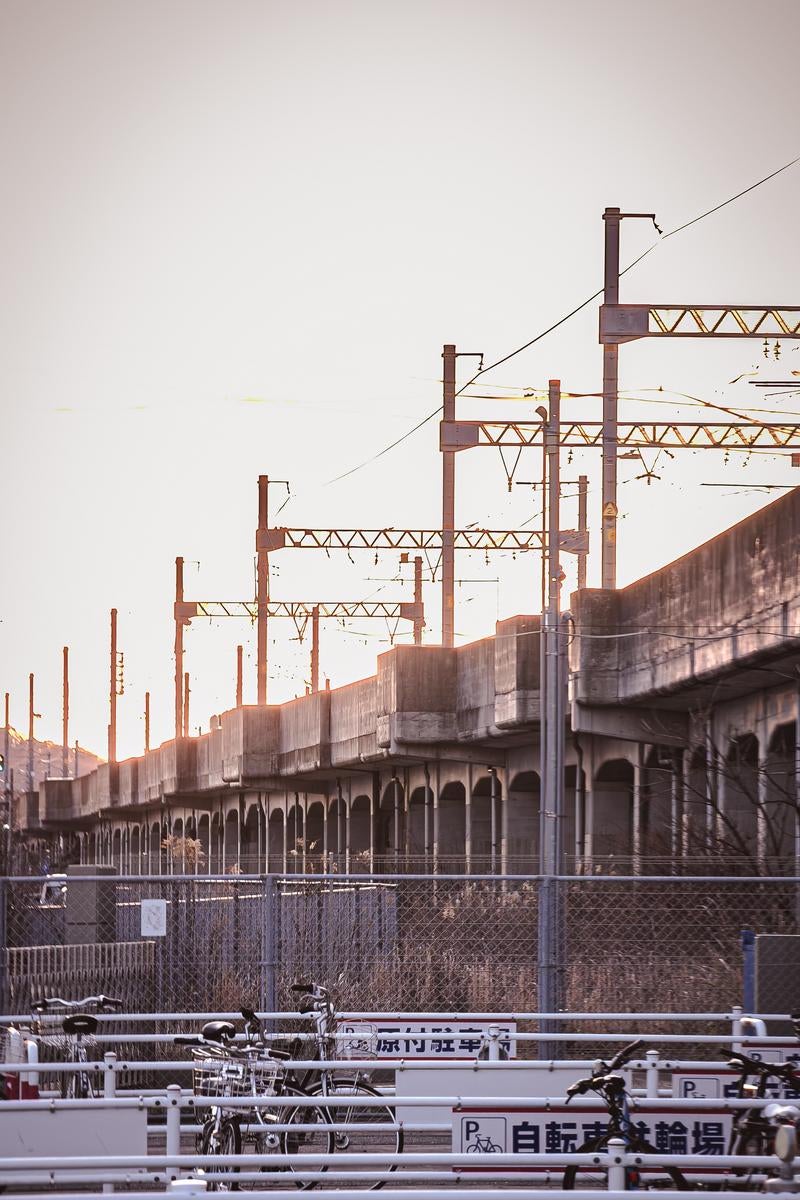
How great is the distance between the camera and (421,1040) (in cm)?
1343

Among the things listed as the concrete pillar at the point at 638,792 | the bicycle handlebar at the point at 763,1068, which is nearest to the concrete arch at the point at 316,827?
the concrete pillar at the point at 638,792

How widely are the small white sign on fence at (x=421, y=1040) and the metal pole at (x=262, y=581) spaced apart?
38629 mm

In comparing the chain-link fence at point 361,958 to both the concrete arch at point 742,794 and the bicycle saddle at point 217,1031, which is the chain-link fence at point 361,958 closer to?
the concrete arch at point 742,794

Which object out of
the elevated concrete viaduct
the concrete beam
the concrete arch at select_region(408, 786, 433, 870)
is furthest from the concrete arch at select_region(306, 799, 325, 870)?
the concrete beam

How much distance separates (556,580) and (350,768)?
21.6 m

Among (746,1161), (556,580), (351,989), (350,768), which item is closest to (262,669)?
(350,768)

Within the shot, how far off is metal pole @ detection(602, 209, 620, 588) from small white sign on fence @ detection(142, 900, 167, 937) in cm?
1923

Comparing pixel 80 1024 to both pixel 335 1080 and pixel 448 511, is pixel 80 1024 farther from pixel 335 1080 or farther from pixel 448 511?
pixel 448 511

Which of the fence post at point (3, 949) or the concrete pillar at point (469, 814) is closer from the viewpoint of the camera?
the fence post at point (3, 949)

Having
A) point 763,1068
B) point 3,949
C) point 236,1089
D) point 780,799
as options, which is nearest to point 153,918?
point 3,949

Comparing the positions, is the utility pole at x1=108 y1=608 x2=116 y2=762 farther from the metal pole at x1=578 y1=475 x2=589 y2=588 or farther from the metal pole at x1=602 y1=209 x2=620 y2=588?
the metal pole at x1=602 y1=209 x2=620 y2=588

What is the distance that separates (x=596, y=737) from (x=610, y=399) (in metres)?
6.15

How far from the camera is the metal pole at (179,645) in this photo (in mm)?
69000

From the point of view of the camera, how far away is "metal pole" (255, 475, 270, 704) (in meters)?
54.7
